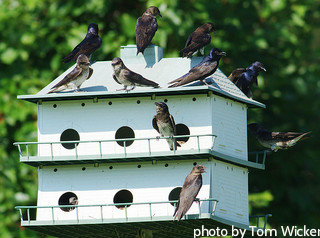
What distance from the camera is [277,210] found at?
64.3 feet

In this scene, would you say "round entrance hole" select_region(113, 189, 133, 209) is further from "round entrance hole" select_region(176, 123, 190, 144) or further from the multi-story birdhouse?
"round entrance hole" select_region(176, 123, 190, 144)

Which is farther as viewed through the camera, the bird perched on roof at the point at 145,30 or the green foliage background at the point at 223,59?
the green foliage background at the point at 223,59

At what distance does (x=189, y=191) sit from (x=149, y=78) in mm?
1658

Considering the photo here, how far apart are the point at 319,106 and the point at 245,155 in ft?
25.4

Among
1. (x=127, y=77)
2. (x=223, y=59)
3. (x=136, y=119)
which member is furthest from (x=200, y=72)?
(x=223, y=59)

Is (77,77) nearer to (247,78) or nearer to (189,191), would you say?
(189,191)

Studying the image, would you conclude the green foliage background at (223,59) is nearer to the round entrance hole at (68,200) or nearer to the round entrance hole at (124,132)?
the round entrance hole at (124,132)

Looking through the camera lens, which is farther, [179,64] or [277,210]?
[277,210]

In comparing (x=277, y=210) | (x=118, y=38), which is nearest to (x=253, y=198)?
(x=277, y=210)

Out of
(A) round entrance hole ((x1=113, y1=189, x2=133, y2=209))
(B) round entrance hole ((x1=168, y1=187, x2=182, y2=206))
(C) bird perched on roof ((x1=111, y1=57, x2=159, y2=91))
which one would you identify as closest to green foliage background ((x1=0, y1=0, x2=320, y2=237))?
(A) round entrance hole ((x1=113, y1=189, x2=133, y2=209))

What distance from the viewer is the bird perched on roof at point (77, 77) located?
12.1m

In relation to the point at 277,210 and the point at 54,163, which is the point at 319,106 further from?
the point at 54,163

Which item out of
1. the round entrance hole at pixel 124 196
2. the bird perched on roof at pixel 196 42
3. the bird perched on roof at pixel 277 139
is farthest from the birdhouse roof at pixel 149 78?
the round entrance hole at pixel 124 196

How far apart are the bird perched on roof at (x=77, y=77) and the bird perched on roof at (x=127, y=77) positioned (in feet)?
1.15
